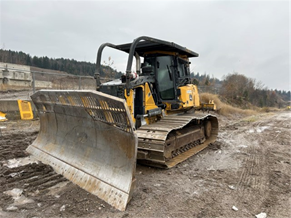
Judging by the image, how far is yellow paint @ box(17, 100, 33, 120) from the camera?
9367 mm

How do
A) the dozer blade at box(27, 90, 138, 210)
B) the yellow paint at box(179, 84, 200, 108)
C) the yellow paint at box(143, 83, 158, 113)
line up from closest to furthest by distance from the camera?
1. the dozer blade at box(27, 90, 138, 210)
2. the yellow paint at box(143, 83, 158, 113)
3. the yellow paint at box(179, 84, 200, 108)

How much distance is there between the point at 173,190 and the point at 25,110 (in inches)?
329

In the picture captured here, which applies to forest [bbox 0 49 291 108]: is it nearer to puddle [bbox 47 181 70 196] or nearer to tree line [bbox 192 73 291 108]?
tree line [bbox 192 73 291 108]

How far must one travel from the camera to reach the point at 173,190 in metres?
3.53

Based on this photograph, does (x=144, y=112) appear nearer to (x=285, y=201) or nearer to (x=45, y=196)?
(x=45, y=196)

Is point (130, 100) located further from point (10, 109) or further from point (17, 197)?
point (10, 109)

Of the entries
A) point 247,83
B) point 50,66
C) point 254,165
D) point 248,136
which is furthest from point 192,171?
point 50,66

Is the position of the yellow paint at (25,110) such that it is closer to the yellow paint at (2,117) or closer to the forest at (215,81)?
the yellow paint at (2,117)

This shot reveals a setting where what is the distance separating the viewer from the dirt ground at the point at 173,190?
2.83 m

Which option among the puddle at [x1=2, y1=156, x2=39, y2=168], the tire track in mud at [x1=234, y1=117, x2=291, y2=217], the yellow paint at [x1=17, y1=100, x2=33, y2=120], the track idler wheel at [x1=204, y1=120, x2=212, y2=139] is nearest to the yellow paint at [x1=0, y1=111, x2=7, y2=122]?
the yellow paint at [x1=17, y1=100, x2=33, y2=120]

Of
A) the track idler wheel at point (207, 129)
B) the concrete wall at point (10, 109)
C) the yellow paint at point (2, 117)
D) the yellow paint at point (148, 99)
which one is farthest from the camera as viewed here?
the concrete wall at point (10, 109)

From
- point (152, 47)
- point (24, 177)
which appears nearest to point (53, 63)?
point (152, 47)

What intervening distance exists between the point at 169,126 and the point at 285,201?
2314 mm

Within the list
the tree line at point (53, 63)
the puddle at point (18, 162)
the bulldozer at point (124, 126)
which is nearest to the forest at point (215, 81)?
the tree line at point (53, 63)
